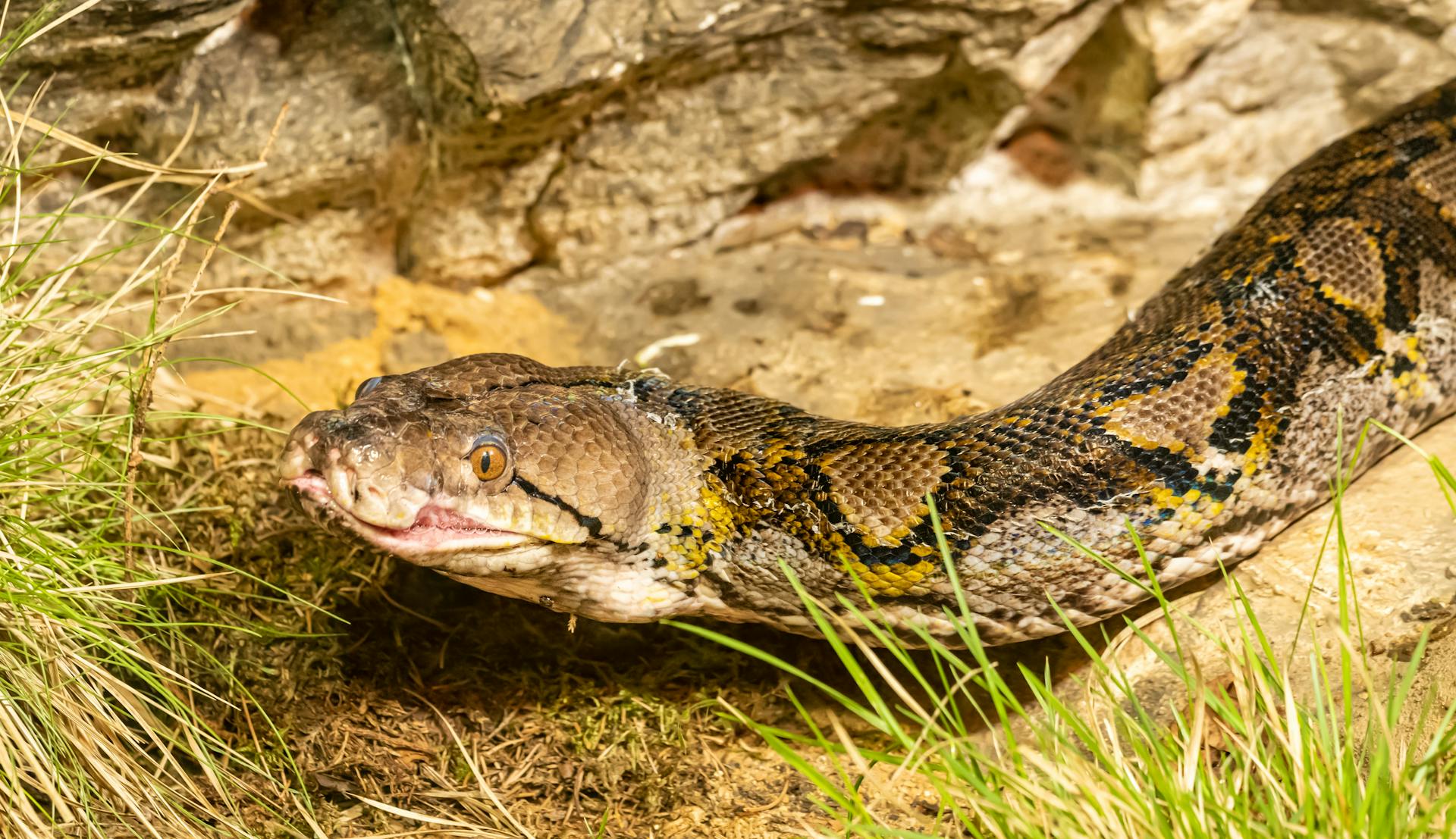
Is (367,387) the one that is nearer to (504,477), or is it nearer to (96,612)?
(504,477)

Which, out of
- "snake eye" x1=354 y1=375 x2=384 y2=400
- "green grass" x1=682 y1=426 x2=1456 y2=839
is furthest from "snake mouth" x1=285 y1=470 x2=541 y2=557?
"green grass" x1=682 y1=426 x2=1456 y2=839

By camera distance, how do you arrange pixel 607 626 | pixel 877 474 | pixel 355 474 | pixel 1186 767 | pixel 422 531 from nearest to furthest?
1. pixel 1186 767
2. pixel 355 474
3. pixel 422 531
4. pixel 877 474
5. pixel 607 626

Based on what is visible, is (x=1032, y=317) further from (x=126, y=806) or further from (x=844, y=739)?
(x=126, y=806)

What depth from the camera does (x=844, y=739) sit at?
328 centimetres

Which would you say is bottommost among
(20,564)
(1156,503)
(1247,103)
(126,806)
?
(126,806)

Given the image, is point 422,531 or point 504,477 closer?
point 422,531

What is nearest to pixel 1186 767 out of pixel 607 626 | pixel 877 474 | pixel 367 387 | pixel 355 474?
pixel 877 474

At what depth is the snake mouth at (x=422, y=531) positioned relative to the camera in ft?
12.6

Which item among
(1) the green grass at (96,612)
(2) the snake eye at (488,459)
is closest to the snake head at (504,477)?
(2) the snake eye at (488,459)

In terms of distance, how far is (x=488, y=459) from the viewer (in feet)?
13.0

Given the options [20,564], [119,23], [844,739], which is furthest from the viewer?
[119,23]

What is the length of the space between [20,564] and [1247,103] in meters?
6.62

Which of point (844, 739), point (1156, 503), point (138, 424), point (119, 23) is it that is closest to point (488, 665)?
point (138, 424)

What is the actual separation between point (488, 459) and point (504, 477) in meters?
0.09
